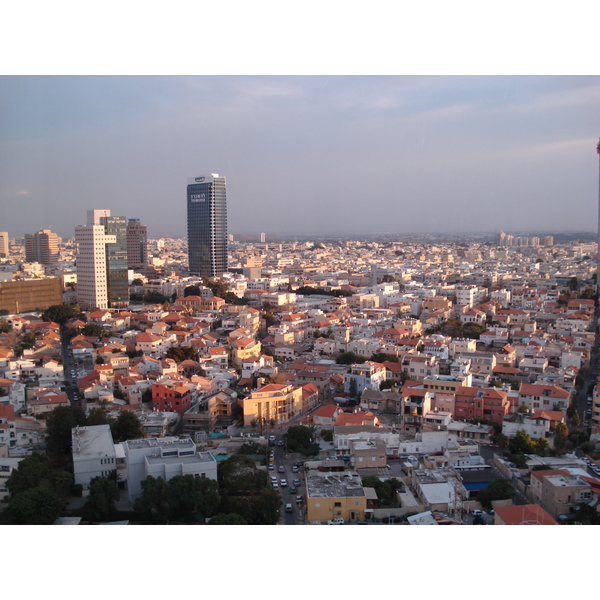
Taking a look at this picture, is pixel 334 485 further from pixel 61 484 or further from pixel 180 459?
pixel 61 484

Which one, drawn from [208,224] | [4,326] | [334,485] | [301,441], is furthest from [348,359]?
[208,224]

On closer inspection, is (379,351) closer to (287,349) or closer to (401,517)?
(287,349)

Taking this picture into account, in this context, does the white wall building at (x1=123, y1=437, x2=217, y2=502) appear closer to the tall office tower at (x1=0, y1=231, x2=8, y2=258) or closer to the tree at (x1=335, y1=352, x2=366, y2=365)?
the tree at (x1=335, y1=352, x2=366, y2=365)

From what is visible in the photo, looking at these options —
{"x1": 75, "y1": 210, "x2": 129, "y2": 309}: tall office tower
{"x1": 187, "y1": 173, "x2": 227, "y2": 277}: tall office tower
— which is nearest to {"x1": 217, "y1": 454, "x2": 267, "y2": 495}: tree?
{"x1": 75, "y1": 210, "x2": 129, "y2": 309}: tall office tower

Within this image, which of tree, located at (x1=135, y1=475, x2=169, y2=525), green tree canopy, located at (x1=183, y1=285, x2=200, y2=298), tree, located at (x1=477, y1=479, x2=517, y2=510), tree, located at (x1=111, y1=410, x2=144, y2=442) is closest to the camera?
tree, located at (x1=135, y1=475, x2=169, y2=525)

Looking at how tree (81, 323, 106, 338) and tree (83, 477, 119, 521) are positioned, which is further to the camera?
tree (81, 323, 106, 338)

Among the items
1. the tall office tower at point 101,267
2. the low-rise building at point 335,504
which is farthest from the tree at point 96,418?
the tall office tower at point 101,267
